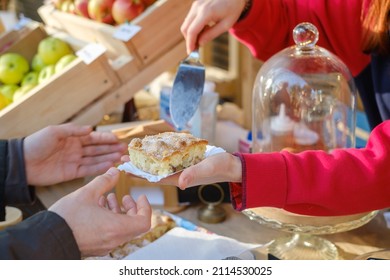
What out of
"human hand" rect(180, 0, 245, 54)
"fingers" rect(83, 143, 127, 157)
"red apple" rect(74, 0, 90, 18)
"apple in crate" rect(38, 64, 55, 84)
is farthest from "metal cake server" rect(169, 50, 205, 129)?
"red apple" rect(74, 0, 90, 18)

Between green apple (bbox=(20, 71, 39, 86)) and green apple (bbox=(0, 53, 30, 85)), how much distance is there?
0.02 meters

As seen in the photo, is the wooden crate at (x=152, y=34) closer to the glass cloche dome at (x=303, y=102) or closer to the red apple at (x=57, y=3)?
the glass cloche dome at (x=303, y=102)

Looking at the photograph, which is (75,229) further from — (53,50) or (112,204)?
(53,50)

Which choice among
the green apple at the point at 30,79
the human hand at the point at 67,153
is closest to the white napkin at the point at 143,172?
the human hand at the point at 67,153

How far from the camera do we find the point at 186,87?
1.21 m

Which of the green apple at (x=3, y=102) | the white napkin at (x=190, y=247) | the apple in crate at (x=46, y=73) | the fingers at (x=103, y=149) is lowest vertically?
the white napkin at (x=190, y=247)

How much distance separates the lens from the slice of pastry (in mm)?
920

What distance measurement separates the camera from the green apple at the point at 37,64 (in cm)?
164

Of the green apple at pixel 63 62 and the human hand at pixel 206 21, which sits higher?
the human hand at pixel 206 21

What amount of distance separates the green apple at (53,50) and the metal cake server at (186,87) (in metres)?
0.55

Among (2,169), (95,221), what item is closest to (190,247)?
(95,221)

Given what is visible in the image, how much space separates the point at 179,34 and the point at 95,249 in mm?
831

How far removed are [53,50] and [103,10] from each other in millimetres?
195
